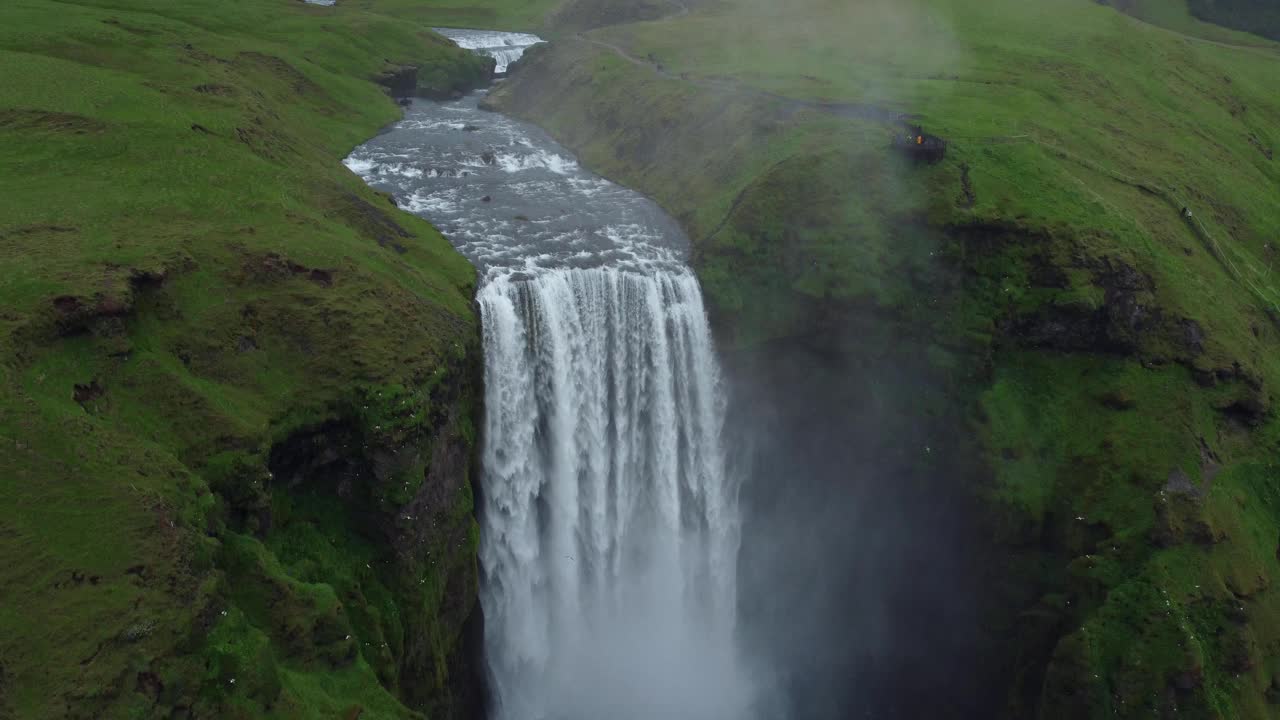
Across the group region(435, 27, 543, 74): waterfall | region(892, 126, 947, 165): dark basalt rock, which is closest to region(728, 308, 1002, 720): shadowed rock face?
region(892, 126, 947, 165): dark basalt rock

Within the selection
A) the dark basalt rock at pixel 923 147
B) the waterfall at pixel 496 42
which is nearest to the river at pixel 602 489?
the dark basalt rock at pixel 923 147

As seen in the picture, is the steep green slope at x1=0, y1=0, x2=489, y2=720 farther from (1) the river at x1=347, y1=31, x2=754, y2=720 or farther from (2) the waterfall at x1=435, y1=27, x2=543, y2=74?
(2) the waterfall at x1=435, y1=27, x2=543, y2=74

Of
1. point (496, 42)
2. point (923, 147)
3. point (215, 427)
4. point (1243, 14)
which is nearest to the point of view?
point (215, 427)

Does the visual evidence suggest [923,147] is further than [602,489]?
Yes

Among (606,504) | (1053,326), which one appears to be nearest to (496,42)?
(606,504)

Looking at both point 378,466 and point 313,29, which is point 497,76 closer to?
point 313,29

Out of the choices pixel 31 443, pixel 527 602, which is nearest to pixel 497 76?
pixel 527 602

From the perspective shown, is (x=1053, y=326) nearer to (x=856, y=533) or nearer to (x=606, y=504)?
(x=856, y=533)
